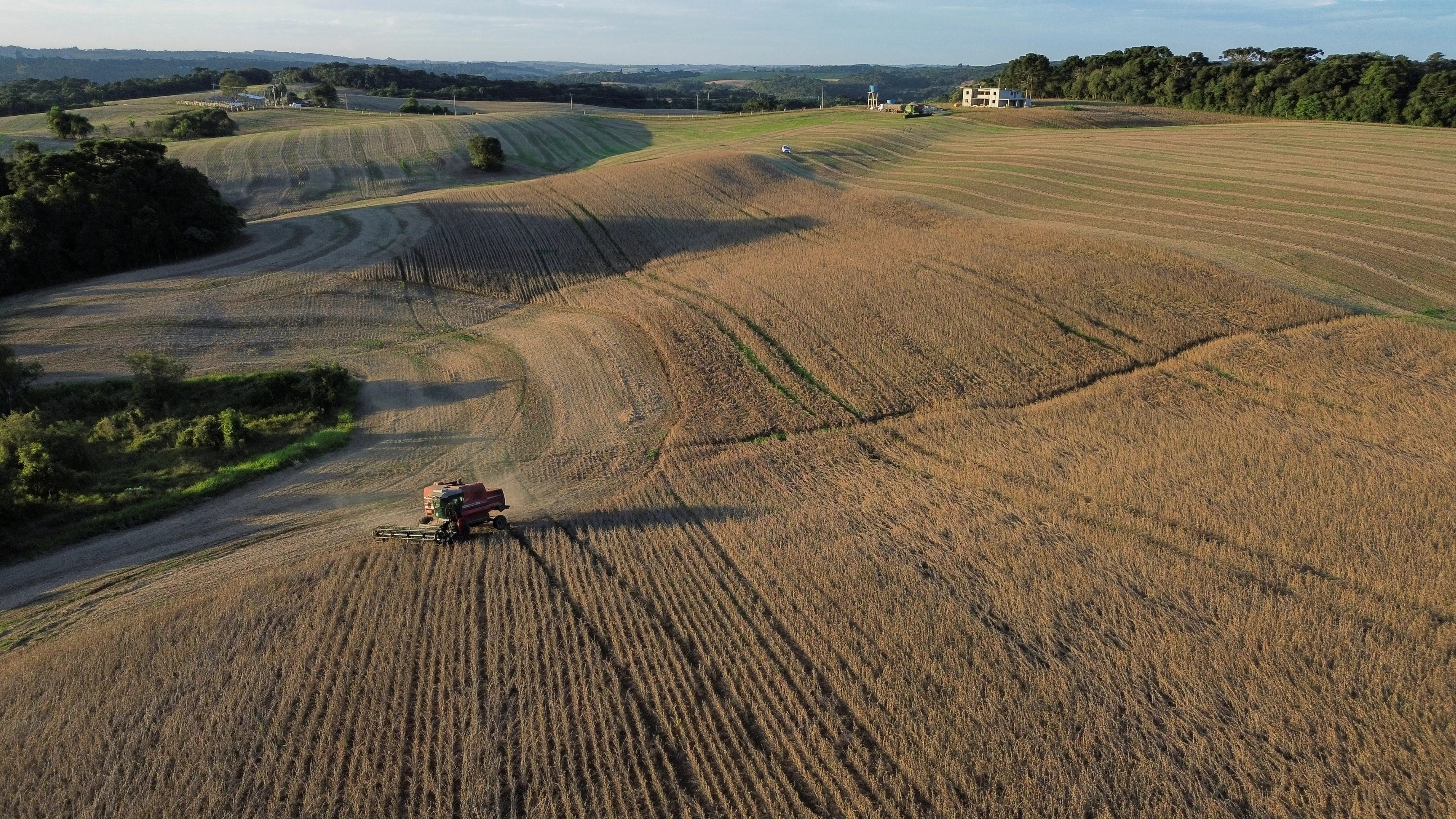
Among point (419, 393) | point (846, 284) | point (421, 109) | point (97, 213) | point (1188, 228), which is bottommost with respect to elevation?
point (419, 393)

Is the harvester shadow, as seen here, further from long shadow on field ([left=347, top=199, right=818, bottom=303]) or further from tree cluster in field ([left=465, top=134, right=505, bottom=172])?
tree cluster in field ([left=465, top=134, right=505, bottom=172])

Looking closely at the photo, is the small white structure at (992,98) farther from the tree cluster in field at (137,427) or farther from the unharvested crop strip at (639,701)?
the unharvested crop strip at (639,701)

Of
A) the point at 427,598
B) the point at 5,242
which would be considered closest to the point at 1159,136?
the point at 427,598

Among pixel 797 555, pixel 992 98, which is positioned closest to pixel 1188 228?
pixel 797 555

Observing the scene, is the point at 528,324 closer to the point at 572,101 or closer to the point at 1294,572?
the point at 1294,572

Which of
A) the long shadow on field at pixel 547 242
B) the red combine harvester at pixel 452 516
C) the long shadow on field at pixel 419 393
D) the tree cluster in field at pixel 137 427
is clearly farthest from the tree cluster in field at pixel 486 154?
the red combine harvester at pixel 452 516

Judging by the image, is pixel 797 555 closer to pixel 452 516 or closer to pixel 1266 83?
pixel 452 516

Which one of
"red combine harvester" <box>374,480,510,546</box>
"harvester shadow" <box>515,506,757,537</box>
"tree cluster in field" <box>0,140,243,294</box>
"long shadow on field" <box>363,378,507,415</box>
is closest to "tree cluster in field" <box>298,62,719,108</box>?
"tree cluster in field" <box>0,140,243,294</box>
